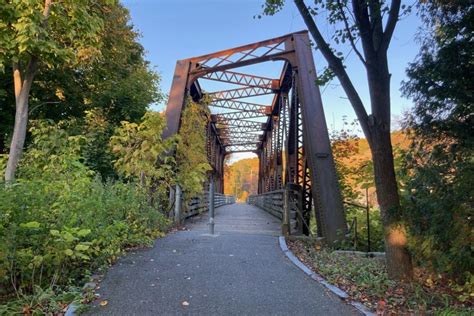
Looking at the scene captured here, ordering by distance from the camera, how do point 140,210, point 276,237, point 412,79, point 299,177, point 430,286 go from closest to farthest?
1. point 430,286
2. point 412,79
3. point 140,210
4. point 276,237
5. point 299,177

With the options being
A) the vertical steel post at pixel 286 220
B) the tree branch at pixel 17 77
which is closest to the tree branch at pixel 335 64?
the vertical steel post at pixel 286 220

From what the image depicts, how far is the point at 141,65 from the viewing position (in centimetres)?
1633

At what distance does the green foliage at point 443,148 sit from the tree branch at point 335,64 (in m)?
0.60

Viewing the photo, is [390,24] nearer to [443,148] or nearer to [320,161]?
[443,148]

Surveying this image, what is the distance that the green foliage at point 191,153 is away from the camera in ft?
30.6

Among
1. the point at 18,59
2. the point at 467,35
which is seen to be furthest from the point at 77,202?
the point at 467,35

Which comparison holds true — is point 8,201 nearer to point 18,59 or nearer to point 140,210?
point 140,210

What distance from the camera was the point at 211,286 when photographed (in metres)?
3.86

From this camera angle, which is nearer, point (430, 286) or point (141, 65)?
point (430, 286)

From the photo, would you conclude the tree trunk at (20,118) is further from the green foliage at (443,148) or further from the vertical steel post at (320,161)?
the green foliage at (443,148)

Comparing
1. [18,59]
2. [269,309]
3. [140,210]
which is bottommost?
[269,309]

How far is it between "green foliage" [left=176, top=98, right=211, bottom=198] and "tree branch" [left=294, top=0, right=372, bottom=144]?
188 inches

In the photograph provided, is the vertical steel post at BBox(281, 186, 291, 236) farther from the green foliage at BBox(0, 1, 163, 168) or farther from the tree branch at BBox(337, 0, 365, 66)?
the green foliage at BBox(0, 1, 163, 168)

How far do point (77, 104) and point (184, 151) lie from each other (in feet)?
18.0
